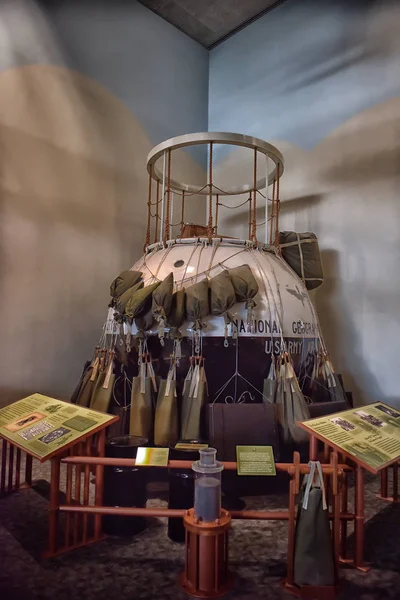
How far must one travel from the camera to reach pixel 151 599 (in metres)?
1.52

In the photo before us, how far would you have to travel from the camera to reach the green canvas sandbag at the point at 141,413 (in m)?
2.53

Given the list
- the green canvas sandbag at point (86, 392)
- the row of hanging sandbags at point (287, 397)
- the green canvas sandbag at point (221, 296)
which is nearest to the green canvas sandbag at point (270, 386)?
the row of hanging sandbags at point (287, 397)

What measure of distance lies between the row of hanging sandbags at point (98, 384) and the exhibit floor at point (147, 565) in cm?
66

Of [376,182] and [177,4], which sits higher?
[177,4]

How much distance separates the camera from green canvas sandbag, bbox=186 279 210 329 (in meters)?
2.54

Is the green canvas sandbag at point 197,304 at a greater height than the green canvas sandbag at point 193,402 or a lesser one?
greater

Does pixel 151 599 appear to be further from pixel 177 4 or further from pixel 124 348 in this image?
pixel 177 4

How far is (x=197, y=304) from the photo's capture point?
2.54 meters

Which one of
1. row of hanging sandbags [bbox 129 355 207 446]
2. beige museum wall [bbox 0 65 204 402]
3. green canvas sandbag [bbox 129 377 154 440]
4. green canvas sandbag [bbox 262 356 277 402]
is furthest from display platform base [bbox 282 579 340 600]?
beige museum wall [bbox 0 65 204 402]

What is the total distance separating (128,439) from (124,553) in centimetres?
53

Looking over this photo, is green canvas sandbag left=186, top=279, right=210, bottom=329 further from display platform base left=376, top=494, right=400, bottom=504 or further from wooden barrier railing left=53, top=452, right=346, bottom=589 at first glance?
display platform base left=376, top=494, right=400, bottom=504

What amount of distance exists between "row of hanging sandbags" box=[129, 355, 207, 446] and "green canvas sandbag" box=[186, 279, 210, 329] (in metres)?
0.22

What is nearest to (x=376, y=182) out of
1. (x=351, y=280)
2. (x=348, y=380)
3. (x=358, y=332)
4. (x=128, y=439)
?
(x=351, y=280)

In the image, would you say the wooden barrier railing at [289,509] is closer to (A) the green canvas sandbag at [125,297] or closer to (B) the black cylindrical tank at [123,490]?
(B) the black cylindrical tank at [123,490]
